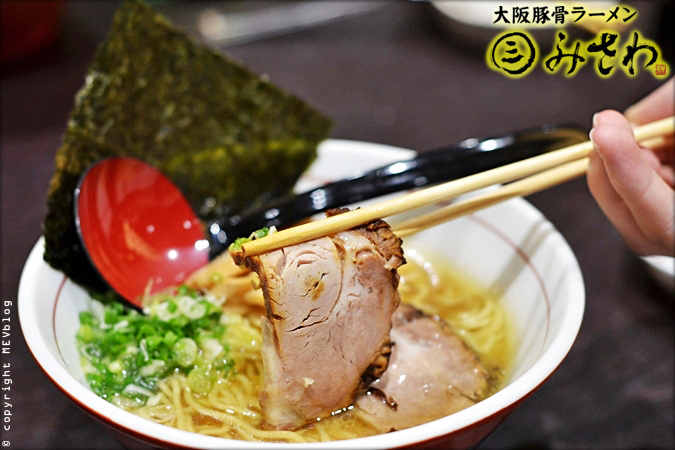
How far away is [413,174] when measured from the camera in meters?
1.62

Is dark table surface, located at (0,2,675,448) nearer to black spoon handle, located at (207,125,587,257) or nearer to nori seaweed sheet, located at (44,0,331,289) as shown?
nori seaweed sheet, located at (44,0,331,289)

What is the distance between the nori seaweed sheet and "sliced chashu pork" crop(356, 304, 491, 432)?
31.0 inches

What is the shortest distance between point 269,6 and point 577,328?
11.0 feet

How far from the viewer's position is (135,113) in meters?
1.78

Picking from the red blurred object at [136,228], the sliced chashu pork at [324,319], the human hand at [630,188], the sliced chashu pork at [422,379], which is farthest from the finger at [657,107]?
the red blurred object at [136,228]

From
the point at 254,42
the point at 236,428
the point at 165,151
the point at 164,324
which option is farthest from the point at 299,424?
the point at 254,42

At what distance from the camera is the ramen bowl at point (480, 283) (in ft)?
3.20

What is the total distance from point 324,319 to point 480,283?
0.75m

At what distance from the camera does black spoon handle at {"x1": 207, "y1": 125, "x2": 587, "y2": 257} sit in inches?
63.9

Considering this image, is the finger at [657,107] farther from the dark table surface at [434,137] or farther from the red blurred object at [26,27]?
the red blurred object at [26,27]

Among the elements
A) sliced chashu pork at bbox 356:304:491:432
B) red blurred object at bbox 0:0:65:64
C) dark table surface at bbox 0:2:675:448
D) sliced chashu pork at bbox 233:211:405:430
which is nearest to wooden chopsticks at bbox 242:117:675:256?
sliced chashu pork at bbox 233:211:405:430

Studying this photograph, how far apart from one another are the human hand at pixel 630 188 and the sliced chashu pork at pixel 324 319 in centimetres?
53

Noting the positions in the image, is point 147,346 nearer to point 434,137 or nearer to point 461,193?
point 461,193

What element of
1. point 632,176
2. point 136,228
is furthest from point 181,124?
point 632,176
